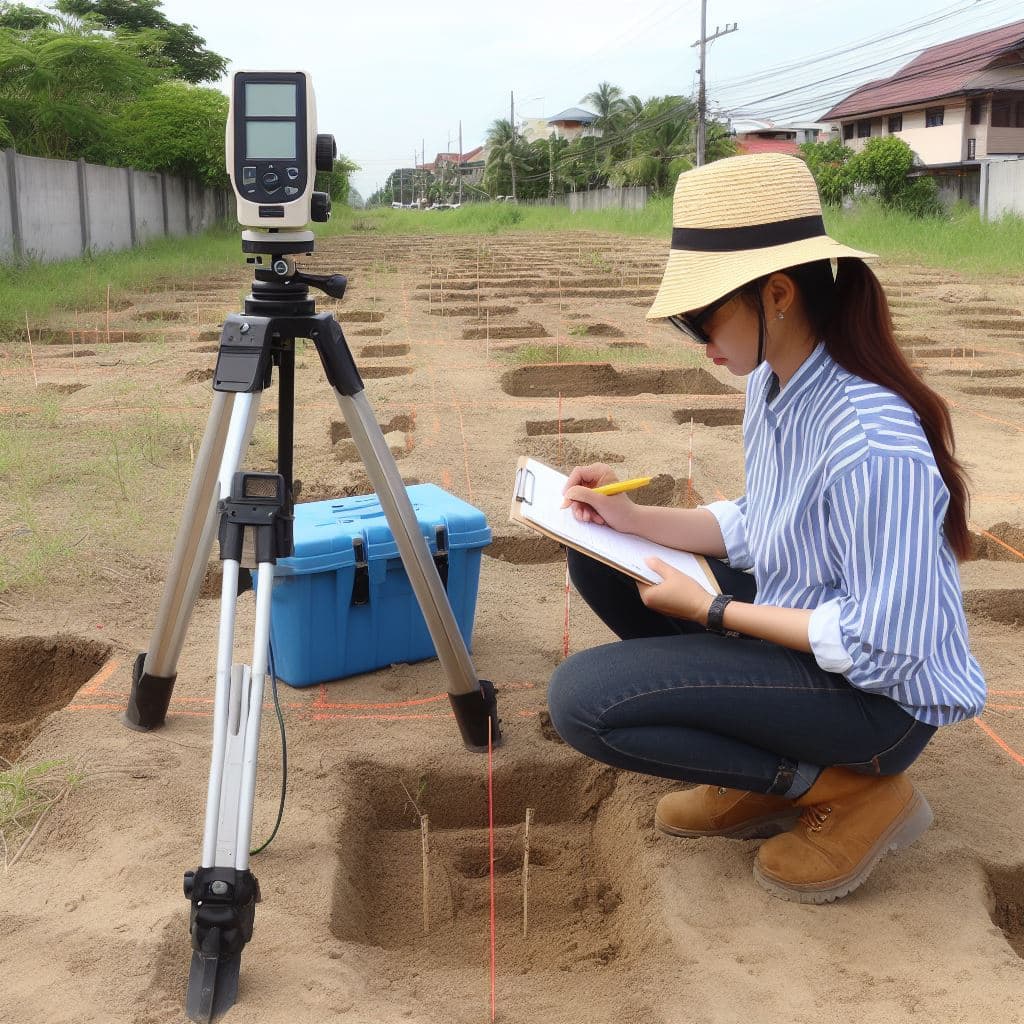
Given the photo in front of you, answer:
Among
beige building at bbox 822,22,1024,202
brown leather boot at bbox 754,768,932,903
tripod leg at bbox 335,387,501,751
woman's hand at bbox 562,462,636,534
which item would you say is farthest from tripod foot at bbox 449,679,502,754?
beige building at bbox 822,22,1024,202

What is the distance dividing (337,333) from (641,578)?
0.77m

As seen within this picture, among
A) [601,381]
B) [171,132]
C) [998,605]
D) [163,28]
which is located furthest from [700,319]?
[163,28]

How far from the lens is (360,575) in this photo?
2781 mm

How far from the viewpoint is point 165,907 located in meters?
1.97

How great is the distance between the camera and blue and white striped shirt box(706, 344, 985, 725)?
1739 millimetres

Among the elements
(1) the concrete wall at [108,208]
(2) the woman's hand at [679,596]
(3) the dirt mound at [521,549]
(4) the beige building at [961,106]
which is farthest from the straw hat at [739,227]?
(4) the beige building at [961,106]

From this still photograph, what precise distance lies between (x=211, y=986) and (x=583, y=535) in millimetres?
1015

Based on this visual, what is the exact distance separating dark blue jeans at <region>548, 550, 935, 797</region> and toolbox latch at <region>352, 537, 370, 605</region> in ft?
2.64

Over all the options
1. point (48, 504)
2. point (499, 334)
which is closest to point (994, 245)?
point (499, 334)

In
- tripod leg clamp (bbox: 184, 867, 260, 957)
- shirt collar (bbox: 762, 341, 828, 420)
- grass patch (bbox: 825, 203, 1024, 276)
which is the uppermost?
grass patch (bbox: 825, 203, 1024, 276)

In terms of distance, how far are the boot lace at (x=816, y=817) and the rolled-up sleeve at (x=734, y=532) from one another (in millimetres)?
540

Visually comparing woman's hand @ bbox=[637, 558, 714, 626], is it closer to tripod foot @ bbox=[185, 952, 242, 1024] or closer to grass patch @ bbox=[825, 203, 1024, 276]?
tripod foot @ bbox=[185, 952, 242, 1024]

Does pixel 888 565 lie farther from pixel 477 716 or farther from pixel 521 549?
pixel 521 549

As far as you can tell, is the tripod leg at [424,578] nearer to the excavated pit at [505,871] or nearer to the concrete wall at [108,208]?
the excavated pit at [505,871]
